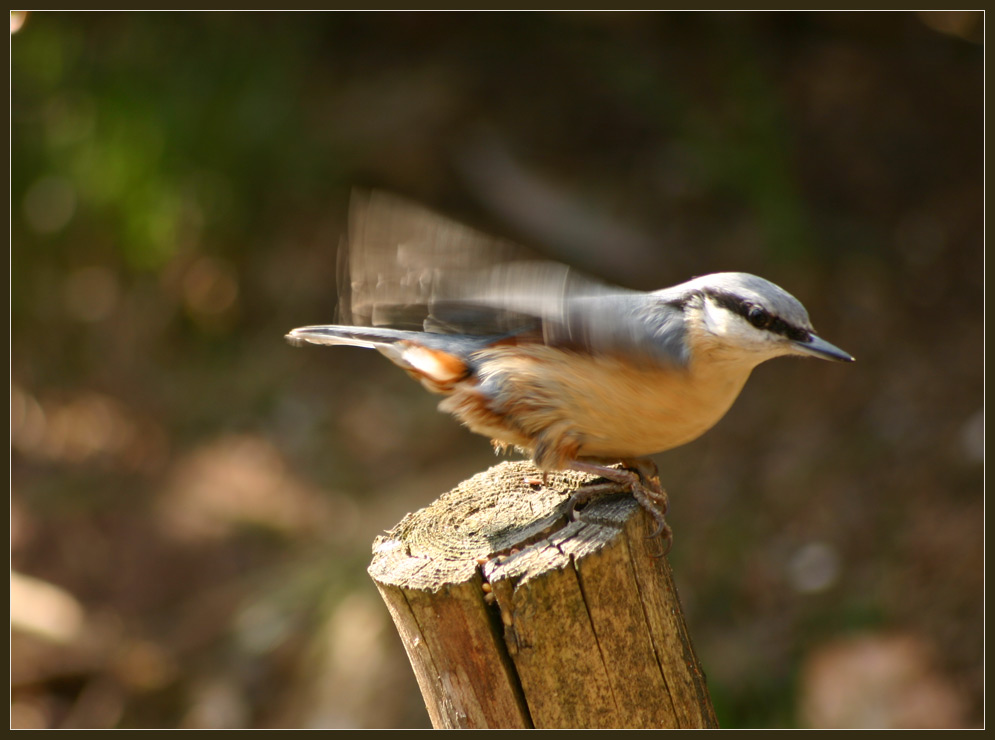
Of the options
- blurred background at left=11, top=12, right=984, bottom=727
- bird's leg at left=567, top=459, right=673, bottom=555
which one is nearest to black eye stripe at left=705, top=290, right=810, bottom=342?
bird's leg at left=567, top=459, right=673, bottom=555

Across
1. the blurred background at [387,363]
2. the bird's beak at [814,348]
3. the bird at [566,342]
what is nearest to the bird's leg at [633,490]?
the bird at [566,342]

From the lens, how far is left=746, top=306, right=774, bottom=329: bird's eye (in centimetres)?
268

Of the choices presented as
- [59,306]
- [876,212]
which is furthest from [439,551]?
[59,306]

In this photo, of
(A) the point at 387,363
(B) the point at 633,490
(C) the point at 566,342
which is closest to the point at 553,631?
(B) the point at 633,490

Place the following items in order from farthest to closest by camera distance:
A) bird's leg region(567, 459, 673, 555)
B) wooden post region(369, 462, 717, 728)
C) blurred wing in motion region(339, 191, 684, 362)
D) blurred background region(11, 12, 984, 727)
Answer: blurred background region(11, 12, 984, 727) < blurred wing in motion region(339, 191, 684, 362) < bird's leg region(567, 459, 673, 555) < wooden post region(369, 462, 717, 728)

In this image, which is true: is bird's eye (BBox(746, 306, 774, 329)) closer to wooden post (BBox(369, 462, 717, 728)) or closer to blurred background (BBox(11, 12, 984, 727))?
wooden post (BBox(369, 462, 717, 728))

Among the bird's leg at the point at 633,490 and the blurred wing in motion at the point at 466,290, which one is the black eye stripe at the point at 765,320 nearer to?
the blurred wing in motion at the point at 466,290

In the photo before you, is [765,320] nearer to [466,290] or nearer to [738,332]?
[738,332]

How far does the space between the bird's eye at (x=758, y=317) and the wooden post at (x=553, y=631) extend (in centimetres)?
69

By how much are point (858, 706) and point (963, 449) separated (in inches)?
68.3

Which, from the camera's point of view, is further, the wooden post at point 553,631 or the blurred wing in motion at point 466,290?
the blurred wing in motion at point 466,290

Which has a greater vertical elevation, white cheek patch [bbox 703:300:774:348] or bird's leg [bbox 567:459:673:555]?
white cheek patch [bbox 703:300:774:348]

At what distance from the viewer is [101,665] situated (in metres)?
5.69

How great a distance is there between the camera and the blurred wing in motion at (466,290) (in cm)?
265
